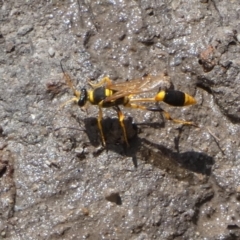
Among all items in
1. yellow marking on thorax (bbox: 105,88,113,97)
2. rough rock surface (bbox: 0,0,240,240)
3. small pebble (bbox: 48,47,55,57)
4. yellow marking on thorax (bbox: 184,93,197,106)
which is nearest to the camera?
rough rock surface (bbox: 0,0,240,240)

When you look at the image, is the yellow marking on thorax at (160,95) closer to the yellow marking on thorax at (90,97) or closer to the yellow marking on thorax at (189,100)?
the yellow marking on thorax at (189,100)

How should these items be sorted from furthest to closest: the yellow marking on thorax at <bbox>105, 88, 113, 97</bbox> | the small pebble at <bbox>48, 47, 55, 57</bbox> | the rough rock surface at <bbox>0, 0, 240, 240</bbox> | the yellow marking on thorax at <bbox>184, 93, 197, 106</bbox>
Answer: the small pebble at <bbox>48, 47, 55, 57</bbox> → the yellow marking on thorax at <bbox>105, 88, 113, 97</bbox> → the yellow marking on thorax at <bbox>184, 93, 197, 106</bbox> → the rough rock surface at <bbox>0, 0, 240, 240</bbox>

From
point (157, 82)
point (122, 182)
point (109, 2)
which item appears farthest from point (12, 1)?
point (122, 182)

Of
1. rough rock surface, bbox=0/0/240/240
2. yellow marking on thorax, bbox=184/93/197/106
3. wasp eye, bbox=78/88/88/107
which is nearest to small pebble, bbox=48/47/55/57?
rough rock surface, bbox=0/0/240/240

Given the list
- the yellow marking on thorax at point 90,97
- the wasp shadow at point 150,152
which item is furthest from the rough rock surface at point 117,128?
the yellow marking on thorax at point 90,97

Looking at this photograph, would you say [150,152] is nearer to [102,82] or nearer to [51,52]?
[102,82]

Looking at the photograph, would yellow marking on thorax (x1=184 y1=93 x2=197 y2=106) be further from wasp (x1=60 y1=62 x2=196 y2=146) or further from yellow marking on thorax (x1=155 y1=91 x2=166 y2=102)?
yellow marking on thorax (x1=155 y1=91 x2=166 y2=102)

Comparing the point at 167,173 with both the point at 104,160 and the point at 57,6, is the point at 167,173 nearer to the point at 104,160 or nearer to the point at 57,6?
the point at 104,160
